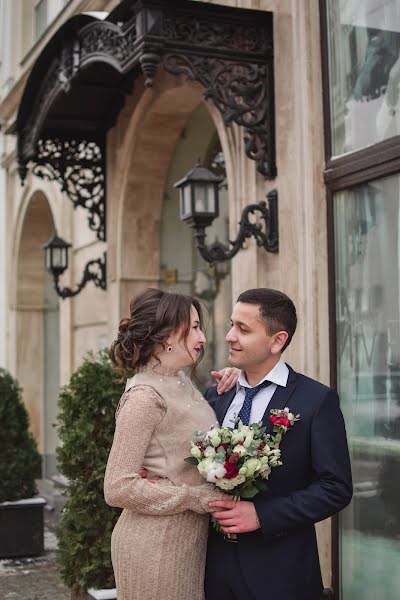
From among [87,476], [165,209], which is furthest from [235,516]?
[165,209]

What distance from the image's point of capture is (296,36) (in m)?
6.06

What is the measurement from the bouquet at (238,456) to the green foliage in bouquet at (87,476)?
7.86 ft

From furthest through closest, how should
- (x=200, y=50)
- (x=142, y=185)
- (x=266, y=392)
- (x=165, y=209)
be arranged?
(x=165, y=209) → (x=142, y=185) → (x=200, y=50) → (x=266, y=392)

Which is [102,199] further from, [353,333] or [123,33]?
[353,333]

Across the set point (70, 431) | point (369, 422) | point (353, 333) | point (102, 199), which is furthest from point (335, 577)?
point (102, 199)

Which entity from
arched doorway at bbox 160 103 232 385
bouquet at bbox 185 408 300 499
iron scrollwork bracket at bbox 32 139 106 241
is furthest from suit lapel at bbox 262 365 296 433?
iron scrollwork bracket at bbox 32 139 106 241

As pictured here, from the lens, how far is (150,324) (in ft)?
10.3

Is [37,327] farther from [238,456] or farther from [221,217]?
[238,456]

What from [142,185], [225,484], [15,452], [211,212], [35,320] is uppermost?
[142,185]

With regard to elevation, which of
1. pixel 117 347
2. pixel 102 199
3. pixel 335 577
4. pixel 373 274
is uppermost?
pixel 102 199

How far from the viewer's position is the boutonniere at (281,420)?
3.02 m

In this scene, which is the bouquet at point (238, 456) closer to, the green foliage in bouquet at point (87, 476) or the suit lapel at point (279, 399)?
the suit lapel at point (279, 399)

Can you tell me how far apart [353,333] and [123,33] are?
2790 mm

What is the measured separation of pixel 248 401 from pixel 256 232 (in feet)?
10.4
